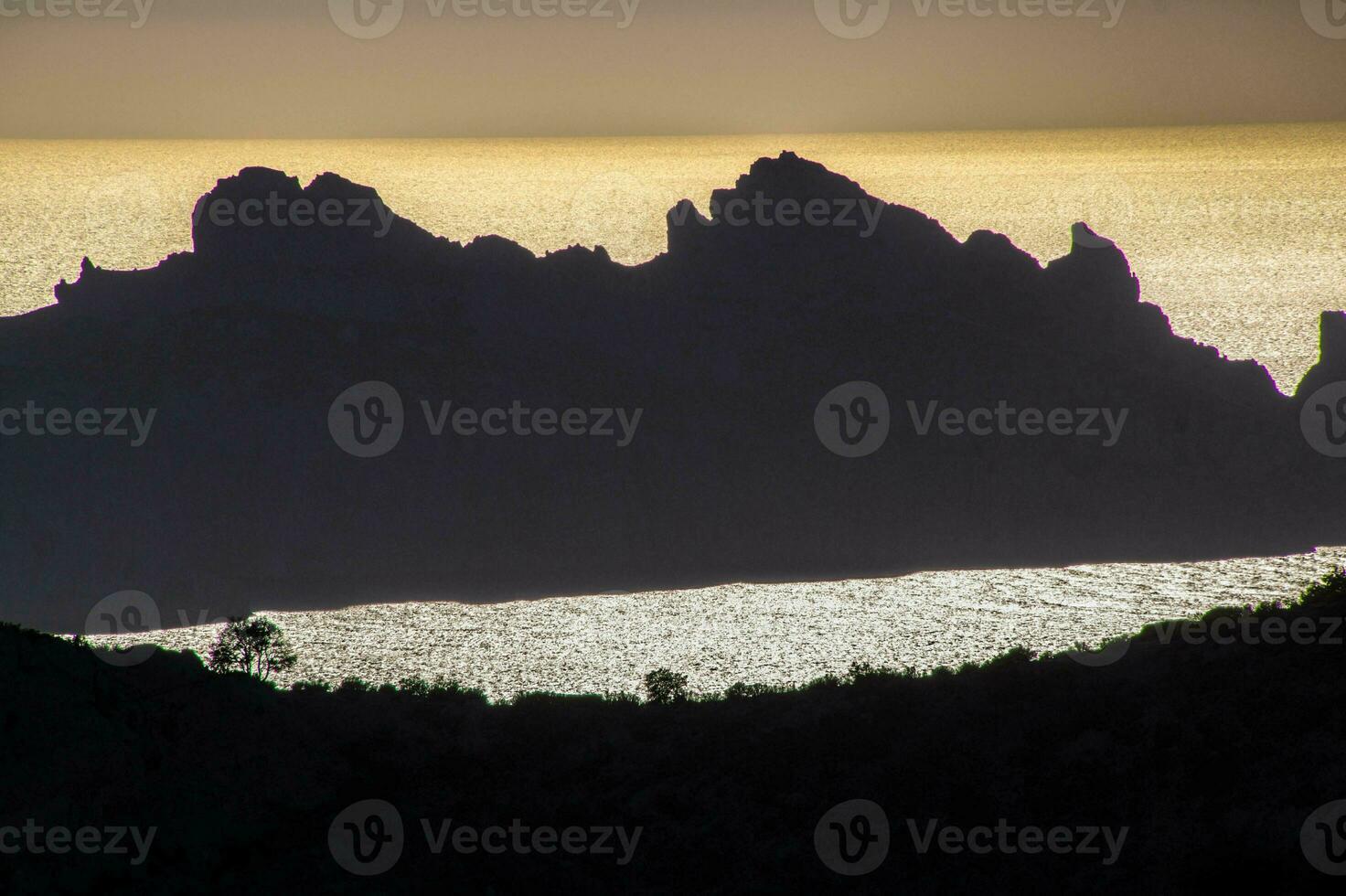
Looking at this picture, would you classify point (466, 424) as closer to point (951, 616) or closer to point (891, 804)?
point (951, 616)
